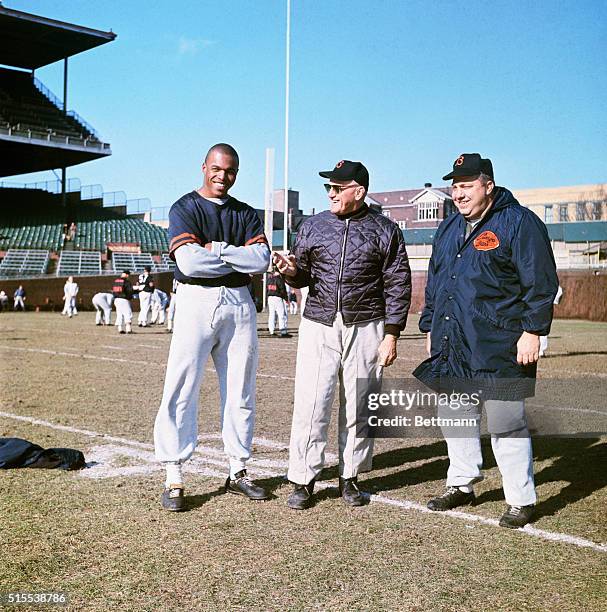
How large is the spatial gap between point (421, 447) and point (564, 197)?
221 feet

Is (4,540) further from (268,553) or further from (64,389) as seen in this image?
(64,389)

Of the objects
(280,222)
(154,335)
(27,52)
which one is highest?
(27,52)

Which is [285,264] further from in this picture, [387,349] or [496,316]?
[496,316]

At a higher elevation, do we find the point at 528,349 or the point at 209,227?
the point at 209,227

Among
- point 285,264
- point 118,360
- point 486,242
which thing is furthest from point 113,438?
point 118,360

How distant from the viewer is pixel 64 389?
404 inches

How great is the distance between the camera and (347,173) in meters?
5.15

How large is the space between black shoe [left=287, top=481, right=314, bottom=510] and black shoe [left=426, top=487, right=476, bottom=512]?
29.6 inches

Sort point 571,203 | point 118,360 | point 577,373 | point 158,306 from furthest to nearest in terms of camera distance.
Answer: point 571,203 < point 158,306 < point 118,360 < point 577,373

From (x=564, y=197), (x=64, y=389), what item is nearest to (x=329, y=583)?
(x=64, y=389)

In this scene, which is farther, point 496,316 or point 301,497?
point 301,497

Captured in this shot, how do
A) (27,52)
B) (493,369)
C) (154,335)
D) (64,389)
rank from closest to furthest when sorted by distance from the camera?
(493,369), (64,389), (154,335), (27,52)

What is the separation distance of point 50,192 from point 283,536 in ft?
175

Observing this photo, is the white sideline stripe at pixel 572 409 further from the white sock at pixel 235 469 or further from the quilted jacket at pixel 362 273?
the white sock at pixel 235 469
